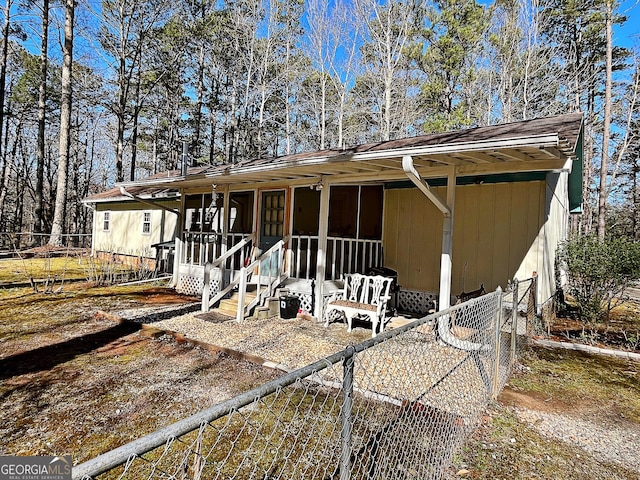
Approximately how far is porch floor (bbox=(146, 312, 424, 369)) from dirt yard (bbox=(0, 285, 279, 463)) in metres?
0.37

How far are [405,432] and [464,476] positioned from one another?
17.9 inches

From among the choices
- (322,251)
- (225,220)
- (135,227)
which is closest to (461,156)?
(322,251)

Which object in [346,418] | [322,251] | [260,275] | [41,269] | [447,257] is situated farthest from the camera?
[41,269]

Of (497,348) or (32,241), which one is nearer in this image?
(497,348)

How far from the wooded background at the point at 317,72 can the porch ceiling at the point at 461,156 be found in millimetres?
10882

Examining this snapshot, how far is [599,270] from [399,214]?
345 cm

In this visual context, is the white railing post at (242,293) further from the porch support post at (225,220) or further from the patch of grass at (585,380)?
the patch of grass at (585,380)

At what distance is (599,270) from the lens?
596cm

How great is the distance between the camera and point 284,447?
273 centimetres

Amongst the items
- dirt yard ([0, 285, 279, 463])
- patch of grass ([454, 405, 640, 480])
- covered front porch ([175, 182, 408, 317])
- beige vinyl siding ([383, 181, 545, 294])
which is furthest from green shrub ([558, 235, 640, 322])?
dirt yard ([0, 285, 279, 463])

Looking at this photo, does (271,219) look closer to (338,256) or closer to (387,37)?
(338,256)

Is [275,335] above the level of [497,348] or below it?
below

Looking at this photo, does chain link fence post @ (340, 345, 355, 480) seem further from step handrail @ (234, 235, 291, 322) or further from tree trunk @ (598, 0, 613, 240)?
tree trunk @ (598, 0, 613, 240)

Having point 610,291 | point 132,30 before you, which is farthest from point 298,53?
point 610,291
